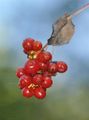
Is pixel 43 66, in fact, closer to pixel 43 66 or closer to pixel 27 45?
pixel 43 66

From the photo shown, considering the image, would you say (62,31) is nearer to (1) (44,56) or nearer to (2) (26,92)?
(1) (44,56)

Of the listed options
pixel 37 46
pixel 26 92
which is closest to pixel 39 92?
pixel 26 92

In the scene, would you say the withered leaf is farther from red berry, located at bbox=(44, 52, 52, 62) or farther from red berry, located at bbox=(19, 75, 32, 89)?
red berry, located at bbox=(19, 75, 32, 89)

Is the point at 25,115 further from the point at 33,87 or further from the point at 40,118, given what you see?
the point at 33,87

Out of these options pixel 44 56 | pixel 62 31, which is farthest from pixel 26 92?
pixel 62 31

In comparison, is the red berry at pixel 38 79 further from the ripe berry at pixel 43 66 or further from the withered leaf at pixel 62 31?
the withered leaf at pixel 62 31

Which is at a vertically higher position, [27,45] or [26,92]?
[27,45]

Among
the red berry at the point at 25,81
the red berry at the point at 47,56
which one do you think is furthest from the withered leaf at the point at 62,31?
the red berry at the point at 25,81

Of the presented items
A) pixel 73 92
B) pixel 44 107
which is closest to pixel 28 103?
pixel 44 107
